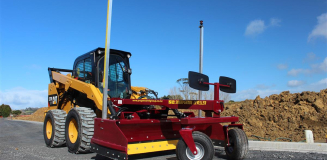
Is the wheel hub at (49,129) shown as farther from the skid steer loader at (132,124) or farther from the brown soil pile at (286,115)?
the brown soil pile at (286,115)

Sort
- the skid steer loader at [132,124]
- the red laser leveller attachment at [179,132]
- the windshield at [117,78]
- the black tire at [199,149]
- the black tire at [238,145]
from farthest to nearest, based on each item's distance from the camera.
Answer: the windshield at [117,78]
the black tire at [238,145]
the skid steer loader at [132,124]
the red laser leveller attachment at [179,132]
the black tire at [199,149]

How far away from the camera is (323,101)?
12289mm

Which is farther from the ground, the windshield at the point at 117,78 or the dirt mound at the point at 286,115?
the windshield at the point at 117,78

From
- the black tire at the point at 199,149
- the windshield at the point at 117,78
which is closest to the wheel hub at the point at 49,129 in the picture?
the windshield at the point at 117,78

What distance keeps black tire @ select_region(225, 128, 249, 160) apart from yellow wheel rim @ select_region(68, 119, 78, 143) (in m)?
3.95

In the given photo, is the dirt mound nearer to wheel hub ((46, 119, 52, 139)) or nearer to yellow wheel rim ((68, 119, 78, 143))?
yellow wheel rim ((68, 119, 78, 143))

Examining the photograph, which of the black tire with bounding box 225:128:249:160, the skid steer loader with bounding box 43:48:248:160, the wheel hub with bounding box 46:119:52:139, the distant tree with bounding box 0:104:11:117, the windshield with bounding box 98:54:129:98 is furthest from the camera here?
the distant tree with bounding box 0:104:11:117

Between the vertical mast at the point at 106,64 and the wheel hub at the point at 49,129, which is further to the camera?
the wheel hub at the point at 49,129

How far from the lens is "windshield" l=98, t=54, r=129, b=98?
26.2ft

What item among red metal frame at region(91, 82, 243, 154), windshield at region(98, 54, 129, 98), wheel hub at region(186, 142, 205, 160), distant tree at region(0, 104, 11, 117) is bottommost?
distant tree at region(0, 104, 11, 117)

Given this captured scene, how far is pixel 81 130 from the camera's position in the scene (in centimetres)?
666

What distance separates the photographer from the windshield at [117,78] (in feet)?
26.2

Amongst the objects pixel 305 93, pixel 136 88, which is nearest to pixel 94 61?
pixel 136 88

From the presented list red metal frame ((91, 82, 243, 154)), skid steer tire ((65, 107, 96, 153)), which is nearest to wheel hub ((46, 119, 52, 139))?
skid steer tire ((65, 107, 96, 153))
